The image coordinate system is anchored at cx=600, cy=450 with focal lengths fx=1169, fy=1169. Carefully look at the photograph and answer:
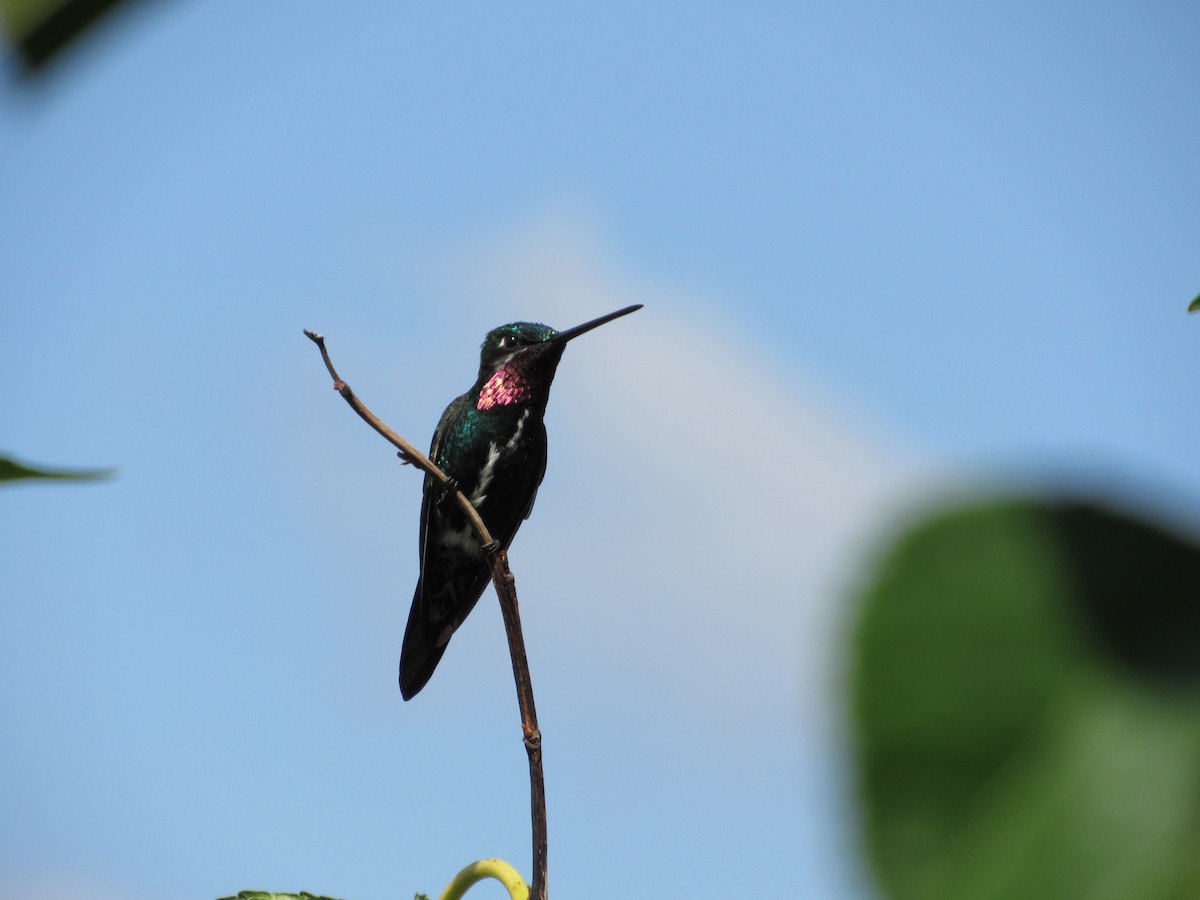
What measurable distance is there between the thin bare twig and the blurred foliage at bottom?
1.70 meters

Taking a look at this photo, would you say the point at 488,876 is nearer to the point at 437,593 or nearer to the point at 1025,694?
the point at 1025,694

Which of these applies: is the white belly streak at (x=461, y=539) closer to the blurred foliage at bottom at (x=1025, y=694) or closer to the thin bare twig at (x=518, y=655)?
the thin bare twig at (x=518, y=655)

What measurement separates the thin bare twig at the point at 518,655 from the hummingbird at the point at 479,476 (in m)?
3.38

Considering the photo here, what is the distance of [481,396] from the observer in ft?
25.7

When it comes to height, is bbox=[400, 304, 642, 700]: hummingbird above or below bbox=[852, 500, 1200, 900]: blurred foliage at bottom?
above

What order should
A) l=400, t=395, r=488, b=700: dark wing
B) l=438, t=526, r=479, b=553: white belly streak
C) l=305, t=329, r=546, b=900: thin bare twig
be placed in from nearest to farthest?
l=305, t=329, r=546, b=900: thin bare twig → l=438, t=526, r=479, b=553: white belly streak → l=400, t=395, r=488, b=700: dark wing

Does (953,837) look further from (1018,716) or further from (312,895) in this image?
(312,895)

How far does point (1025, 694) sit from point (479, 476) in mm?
7165

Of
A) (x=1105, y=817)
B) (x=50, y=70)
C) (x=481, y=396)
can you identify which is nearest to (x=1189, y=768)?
(x=1105, y=817)

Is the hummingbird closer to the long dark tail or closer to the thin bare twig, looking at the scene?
the long dark tail

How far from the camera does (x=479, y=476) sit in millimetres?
7441

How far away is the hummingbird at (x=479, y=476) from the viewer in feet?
24.4

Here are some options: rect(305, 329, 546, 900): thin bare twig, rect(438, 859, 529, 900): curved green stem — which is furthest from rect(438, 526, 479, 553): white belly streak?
rect(438, 859, 529, 900): curved green stem

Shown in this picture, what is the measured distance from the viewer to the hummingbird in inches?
293
